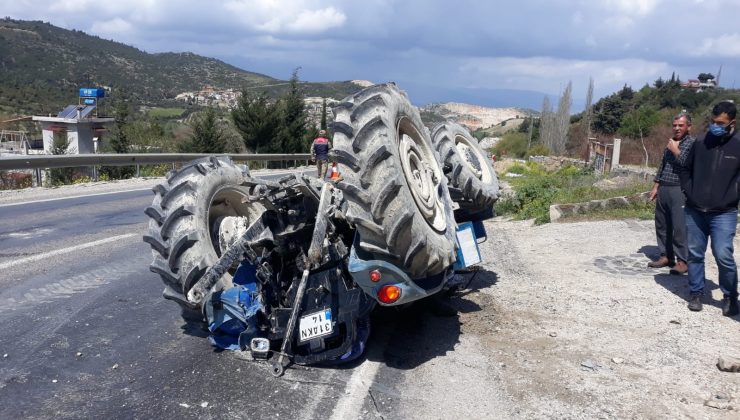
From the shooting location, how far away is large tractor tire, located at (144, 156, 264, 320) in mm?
4695

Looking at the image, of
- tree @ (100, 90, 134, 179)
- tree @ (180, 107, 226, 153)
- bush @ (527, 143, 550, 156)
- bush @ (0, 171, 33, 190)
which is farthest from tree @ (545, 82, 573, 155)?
bush @ (0, 171, 33, 190)

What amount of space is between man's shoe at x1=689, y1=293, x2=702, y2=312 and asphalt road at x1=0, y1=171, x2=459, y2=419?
2474 millimetres

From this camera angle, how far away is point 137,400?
3.90 metres

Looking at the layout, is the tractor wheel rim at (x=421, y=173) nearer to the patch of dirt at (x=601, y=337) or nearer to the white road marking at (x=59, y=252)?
the patch of dirt at (x=601, y=337)

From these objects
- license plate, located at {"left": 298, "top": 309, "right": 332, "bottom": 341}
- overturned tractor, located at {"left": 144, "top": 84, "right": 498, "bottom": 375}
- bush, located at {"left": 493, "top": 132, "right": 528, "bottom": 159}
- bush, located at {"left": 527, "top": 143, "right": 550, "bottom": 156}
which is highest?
overturned tractor, located at {"left": 144, "top": 84, "right": 498, "bottom": 375}

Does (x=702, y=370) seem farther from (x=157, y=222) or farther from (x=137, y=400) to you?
(x=157, y=222)

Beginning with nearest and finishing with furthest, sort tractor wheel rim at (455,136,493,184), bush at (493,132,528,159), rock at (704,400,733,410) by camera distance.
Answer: rock at (704,400,733,410) < tractor wheel rim at (455,136,493,184) < bush at (493,132,528,159)

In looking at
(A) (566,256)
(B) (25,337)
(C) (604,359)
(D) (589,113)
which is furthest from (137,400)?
(D) (589,113)

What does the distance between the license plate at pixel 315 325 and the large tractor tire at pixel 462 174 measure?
89.5 inches

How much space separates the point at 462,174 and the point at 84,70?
122 m

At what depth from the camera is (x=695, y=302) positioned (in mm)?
6070

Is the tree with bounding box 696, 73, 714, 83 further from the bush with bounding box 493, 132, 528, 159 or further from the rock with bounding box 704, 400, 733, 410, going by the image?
the rock with bounding box 704, 400, 733, 410

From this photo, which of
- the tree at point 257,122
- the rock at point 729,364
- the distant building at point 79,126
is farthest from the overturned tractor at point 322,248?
the tree at point 257,122

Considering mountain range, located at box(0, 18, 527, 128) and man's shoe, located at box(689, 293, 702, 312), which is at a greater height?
mountain range, located at box(0, 18, 527, 128)
